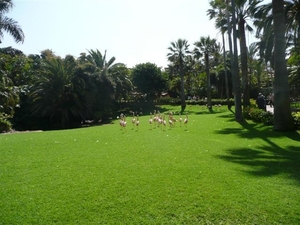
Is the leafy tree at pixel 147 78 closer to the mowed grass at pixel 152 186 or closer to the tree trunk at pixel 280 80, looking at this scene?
the tree trunk at pixel 280 80

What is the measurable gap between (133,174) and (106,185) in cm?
88

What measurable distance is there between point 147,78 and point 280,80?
3644cm

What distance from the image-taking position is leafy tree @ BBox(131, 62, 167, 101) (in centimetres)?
4888

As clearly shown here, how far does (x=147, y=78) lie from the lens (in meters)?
48.8

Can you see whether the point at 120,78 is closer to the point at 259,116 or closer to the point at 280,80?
the point at 259,116

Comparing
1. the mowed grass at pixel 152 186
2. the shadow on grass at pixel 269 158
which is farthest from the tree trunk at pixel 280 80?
the mowed grass at pixel 152 186

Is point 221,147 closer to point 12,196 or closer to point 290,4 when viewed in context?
point 12,196

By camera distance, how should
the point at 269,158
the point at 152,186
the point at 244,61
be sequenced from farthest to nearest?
the point at 244,61 < the point at 269,158 < the point at 152,186

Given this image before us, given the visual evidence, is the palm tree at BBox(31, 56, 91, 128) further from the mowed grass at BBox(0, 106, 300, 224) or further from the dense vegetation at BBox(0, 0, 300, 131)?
the mowed grass at BBox(0, 106, 300, 224)

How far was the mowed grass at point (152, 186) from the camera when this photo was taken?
435cm

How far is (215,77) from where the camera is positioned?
5238 centimetres

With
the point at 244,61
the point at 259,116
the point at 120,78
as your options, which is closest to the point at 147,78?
the point at 120,78

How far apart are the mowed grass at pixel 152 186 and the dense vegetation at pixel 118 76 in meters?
7.91

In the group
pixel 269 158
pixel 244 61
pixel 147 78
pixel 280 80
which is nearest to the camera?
pixel 269 158
